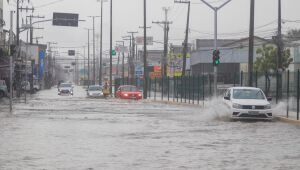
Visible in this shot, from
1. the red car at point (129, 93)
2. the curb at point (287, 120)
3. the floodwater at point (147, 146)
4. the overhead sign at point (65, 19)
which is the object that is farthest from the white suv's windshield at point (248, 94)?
the overhead sign at point (65, 19)

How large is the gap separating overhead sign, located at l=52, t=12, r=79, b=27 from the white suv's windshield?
137ft

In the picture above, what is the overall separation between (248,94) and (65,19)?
43.1 meters

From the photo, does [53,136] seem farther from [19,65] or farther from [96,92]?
[96,92]

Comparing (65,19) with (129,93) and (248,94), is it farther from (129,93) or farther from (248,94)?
(248,94)

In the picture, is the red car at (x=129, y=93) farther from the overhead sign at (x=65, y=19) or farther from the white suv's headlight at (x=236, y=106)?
the white suv's headlight at (x=236, y=106)

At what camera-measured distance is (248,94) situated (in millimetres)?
30000

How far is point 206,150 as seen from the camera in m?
16.9

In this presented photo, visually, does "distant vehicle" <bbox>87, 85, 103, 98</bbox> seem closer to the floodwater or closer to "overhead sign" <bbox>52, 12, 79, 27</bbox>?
"overhead sign" <bbox>52, 12, 79, 27</bbox>

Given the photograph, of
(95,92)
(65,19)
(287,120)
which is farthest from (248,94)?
(65,19)

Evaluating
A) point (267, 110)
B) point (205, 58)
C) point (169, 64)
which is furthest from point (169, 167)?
point (169, 64)

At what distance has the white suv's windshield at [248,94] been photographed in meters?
29.8

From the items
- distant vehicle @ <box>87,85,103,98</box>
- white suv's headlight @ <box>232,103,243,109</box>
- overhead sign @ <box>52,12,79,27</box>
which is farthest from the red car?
white suv's headlight @ <box>232,103,243,109</box>

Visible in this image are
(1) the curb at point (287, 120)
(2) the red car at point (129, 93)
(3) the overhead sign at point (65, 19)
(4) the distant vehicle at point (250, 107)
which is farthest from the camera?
(3) the overhead sign at point (65, 19)

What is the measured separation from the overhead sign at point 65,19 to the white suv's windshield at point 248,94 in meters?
41.8
